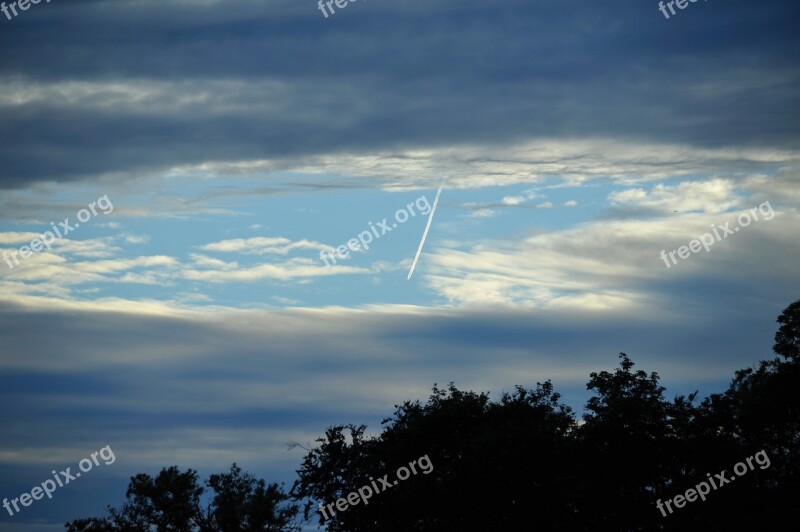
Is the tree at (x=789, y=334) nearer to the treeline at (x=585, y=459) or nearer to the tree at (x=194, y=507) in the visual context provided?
the treeline at (x=585, y=459)

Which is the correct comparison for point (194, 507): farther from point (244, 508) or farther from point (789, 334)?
point (789, 334)

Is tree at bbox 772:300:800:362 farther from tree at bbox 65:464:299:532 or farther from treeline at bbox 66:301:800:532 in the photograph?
tree at bbox 65:464:299:532

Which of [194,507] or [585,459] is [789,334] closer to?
[585,459]

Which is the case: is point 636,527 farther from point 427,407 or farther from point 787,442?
point 427,407

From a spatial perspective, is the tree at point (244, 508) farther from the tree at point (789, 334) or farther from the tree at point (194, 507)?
the tree at point (789, 334)

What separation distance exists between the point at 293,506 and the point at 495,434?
24350 millimetres

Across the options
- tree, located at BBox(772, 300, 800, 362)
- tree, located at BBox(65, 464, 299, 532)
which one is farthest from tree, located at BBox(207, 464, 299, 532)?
tree, located at BBox(772, 300, 800, 362)

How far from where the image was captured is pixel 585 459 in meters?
43.8

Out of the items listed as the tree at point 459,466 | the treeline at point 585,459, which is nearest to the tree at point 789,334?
the treeline at point 585,459

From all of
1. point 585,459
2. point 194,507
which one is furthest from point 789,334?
point 194,507

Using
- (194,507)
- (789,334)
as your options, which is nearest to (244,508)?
(194,507)

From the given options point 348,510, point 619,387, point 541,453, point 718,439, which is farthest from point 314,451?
point 718,439

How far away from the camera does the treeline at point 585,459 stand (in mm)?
41594

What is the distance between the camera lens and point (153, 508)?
7150 cm
